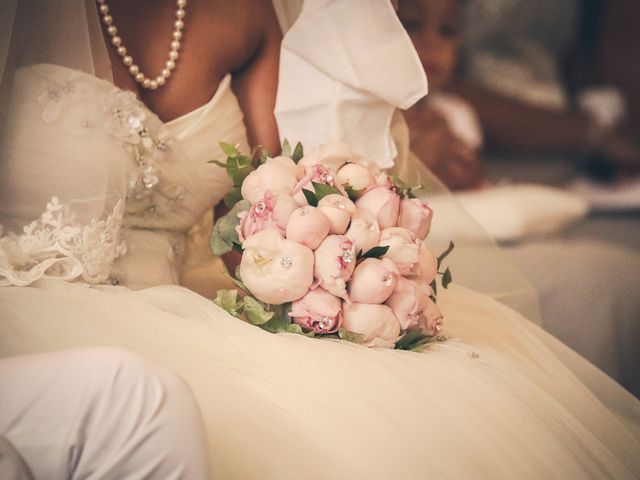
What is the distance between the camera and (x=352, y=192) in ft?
2.71

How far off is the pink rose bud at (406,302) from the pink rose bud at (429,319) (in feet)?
0.06

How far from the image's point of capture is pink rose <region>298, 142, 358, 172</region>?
0.84 meters

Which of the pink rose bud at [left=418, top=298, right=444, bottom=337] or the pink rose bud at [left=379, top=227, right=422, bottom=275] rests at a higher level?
the pink rose bud at [left=379, top=227, right=422, bottom=275]

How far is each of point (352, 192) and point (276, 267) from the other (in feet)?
0.47

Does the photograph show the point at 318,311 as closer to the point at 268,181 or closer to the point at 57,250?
the point at 268,181

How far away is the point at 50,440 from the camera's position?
558 millimetres

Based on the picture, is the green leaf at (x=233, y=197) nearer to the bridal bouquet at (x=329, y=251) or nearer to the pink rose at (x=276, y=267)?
the bridal bouquet at (x=329, y=251)

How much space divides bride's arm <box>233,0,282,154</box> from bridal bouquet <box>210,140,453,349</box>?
0.71 ft

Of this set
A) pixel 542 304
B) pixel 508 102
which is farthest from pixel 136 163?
pixel 508 102

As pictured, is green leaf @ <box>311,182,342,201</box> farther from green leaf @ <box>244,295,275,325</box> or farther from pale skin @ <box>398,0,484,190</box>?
pale skin @ <box>398,0,484,190</box>

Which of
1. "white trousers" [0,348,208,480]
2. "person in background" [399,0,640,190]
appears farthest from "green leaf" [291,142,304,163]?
"person in background" [399,0,640,190]

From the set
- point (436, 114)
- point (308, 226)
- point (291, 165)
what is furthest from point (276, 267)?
point (436, 114)

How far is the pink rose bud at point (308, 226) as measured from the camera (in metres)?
0.74

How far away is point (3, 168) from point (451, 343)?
0.54 m
